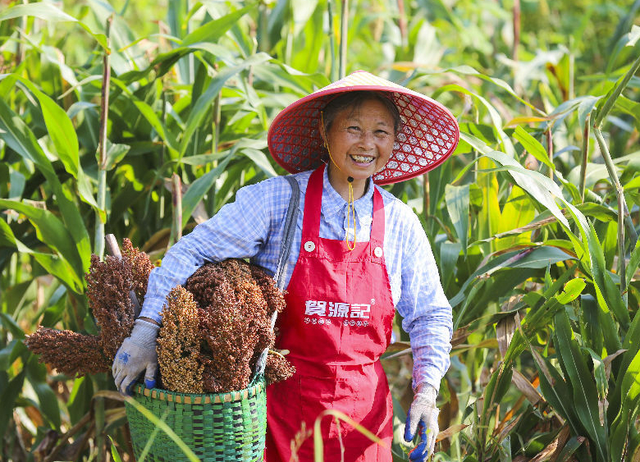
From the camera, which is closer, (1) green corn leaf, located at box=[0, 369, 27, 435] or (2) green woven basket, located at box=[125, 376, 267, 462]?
(2) green woven basket, located at box=[125, 376, 267, 462]

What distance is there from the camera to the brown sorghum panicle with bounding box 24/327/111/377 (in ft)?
4.95

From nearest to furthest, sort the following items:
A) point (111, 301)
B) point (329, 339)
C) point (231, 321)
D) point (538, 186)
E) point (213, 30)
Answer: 1. point (231, 321)
2. point (111, 301)
3. point (329, 339)
4. point (538, 186)
5. point (213, 30)

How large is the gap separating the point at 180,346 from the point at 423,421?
578 millimetres

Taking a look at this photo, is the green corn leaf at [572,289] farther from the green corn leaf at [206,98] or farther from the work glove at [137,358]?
the green corn leaf at [206,98]

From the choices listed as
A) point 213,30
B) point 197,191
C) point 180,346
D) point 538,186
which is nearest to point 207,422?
point 180,346

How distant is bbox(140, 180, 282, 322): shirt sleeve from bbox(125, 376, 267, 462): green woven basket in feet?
0.70

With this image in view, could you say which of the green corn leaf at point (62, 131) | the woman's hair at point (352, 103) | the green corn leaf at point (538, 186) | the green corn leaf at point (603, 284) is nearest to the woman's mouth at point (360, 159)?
the woman's hair at point (352, 103)

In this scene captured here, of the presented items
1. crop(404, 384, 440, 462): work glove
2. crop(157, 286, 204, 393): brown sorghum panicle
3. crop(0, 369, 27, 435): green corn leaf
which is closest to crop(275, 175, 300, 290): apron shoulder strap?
crop(157, 286, 204, 393): brown sorghum panicle

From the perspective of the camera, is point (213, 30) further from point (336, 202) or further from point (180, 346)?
point (180, 346)

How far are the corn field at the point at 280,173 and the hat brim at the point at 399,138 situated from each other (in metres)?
0.15

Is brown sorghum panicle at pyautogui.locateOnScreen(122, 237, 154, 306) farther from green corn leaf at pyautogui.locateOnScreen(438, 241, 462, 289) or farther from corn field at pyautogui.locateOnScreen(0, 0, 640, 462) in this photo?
green corn leaf at pyautogui.locateOnScreen(438, 241, 462, 289)

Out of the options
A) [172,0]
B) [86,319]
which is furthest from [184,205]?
[172,0]

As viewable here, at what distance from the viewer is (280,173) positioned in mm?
2352

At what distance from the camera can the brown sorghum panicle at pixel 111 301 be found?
58.2 inches
